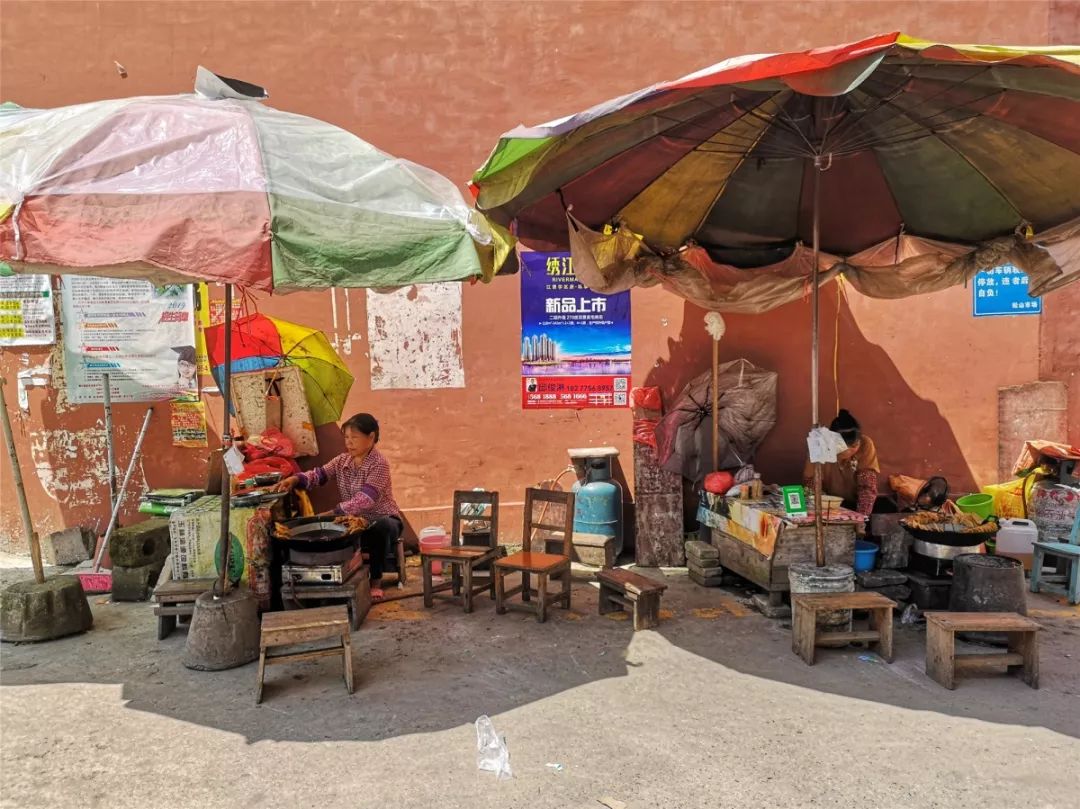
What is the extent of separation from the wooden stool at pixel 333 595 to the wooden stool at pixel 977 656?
12.1 feet

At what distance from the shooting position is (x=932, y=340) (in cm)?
701

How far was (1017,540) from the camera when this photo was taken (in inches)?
241

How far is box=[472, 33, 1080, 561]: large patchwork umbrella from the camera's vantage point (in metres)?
3.49

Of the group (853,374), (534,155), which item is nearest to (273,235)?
(534,155)

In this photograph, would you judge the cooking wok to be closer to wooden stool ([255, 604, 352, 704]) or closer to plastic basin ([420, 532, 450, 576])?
plastic basin ([420, 532, 450, 576])

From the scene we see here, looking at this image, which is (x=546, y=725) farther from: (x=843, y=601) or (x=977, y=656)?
(x=977, y=656)

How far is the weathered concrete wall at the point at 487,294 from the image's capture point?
269 inches

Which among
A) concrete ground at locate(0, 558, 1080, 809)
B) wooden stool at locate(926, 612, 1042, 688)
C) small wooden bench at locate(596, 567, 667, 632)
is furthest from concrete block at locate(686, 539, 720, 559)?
wooden stool at locate(926, 612, 1042, 688)

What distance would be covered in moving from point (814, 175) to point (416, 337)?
12.5 feet

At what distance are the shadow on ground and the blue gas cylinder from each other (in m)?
1.19

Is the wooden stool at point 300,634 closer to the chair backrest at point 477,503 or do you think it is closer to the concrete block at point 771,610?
the chair backrest at point 477,503

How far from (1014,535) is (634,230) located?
13.7 feet

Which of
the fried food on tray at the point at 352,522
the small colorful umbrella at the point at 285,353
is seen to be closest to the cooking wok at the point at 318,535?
the fried food on tray at the point at 352,522

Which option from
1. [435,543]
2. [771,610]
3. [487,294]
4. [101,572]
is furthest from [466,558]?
[101,572]
